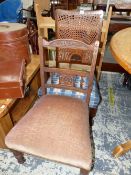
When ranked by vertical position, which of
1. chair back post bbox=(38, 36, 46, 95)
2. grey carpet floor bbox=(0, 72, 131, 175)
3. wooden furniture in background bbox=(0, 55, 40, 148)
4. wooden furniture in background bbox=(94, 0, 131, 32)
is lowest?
grey carpet floor bbox=(0, 72, 131, 175)

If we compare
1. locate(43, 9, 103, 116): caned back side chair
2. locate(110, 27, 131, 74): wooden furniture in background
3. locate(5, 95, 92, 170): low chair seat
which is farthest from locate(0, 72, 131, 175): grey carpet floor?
locate(110, 27, 131, 74): wooden furniture in background

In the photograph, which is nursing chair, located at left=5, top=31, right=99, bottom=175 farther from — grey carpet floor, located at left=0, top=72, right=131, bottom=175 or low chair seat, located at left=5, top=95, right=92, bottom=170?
grey carpet floor, located at left=0, top=72, right=131, bottom=175

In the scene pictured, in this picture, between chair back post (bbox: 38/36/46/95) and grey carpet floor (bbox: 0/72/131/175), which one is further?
grey carpet floor (bbox: 0/72/131/175)

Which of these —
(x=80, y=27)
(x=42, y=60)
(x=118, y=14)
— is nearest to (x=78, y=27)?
(x=80, y=27)

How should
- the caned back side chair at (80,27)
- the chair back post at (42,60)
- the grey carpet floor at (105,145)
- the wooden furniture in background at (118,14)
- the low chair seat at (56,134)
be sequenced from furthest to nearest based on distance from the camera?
1. the wooden furniture in background at (118,14)
2. the caned back side chair at (80,27)
3. the grey carpet floor at (105,145)
4. the chair back post at (42,60)
5. the low chair seat at (56,134)

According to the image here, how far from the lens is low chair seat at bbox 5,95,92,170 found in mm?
846

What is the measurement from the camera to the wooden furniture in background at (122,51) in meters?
0.91

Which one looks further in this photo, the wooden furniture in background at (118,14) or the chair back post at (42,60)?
the wooden furniture in background at (118,14)

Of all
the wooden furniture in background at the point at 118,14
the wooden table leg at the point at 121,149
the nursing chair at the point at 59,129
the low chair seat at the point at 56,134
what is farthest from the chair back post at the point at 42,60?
the wooden furniture in background at the point at 118,14

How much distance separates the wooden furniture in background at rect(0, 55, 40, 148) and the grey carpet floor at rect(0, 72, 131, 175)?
24cm

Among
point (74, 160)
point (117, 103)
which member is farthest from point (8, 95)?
point (117, 103)

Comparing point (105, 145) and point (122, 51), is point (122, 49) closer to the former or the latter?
point (122, 51)

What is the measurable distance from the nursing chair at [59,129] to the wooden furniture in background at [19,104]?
0.66 ft

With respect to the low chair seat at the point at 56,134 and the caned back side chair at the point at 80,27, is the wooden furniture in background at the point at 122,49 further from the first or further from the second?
the low chair seat at the point at 56,134
